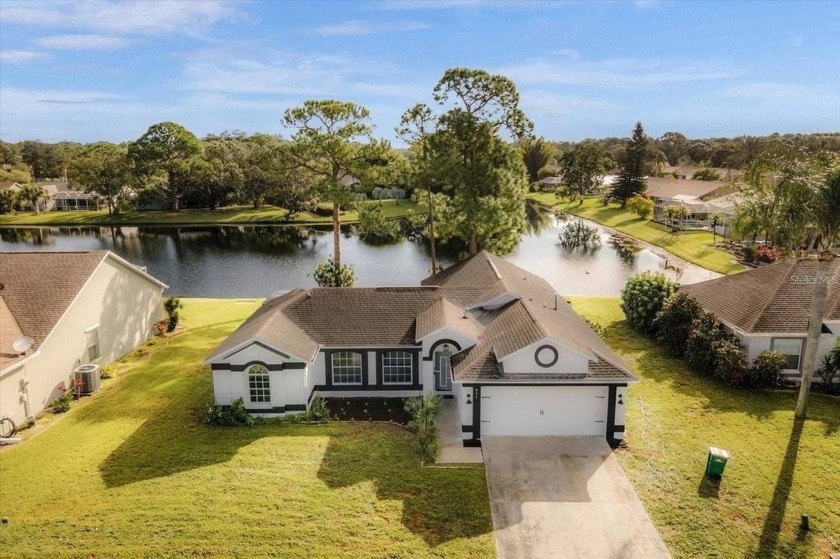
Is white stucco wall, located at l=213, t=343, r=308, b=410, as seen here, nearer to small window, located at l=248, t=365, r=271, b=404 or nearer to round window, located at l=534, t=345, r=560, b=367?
small window, located at l=248, t=365, r=271, b=404

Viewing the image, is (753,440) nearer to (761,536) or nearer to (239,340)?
(761,536)

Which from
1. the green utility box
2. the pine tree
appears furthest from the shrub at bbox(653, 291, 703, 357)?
the pine tree

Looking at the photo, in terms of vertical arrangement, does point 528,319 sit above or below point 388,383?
above

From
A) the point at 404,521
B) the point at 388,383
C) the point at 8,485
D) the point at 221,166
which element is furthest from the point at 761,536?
the point at 221,166

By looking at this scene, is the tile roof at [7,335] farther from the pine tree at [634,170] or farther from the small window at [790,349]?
the pine tree at [634,170]

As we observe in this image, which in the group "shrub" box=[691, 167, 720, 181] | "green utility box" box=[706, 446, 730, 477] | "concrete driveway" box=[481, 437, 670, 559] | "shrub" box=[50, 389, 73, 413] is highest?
"shrub" box=[691, 167, 720, 181]

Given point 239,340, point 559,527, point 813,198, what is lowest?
point 559,527

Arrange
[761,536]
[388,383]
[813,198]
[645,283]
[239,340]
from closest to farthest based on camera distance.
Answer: [761,536], [813,198], [239,340], [388,383], [645,283]
